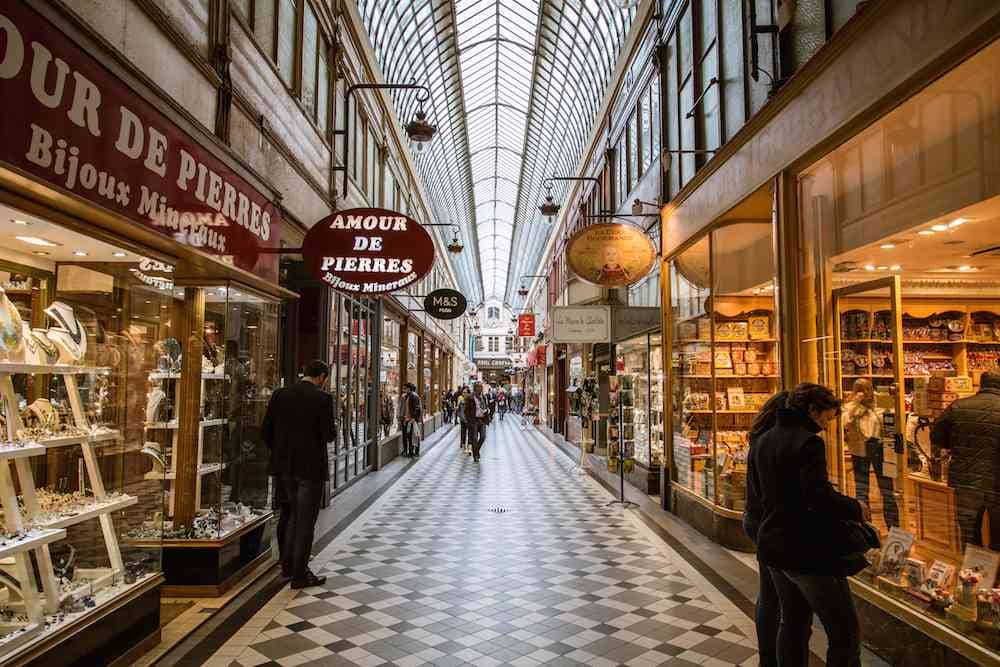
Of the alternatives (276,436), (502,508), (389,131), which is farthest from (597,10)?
(276,436)

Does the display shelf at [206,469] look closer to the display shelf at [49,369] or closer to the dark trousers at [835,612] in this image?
the display shelf at [49,369]

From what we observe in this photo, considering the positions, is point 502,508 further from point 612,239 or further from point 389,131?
point 389,131

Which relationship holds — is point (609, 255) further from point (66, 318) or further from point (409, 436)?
point (409, 436)

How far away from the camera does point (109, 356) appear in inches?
172

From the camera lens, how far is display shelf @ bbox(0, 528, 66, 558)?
10.4ft

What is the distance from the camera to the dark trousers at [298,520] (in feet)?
18.1

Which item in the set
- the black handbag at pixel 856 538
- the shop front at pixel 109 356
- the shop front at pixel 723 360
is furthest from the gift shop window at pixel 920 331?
the shop front at pixel 109 356

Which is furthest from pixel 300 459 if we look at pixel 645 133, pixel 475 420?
pixel 475 420

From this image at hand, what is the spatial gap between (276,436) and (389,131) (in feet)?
35.7

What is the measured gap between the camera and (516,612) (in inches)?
193

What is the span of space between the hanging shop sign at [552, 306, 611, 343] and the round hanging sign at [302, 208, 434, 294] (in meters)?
3.62

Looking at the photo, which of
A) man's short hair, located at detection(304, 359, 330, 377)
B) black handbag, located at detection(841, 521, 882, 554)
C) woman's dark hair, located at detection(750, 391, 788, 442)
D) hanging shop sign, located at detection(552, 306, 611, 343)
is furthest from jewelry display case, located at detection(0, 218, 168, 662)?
hanging shop sign, located at detection(552, 306, 611, 343)

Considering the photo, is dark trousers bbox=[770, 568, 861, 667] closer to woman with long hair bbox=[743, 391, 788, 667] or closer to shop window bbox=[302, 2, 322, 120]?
woman with long hair bbox=[743, 391, 788, 667]

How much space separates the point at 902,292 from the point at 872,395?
0.81 m
